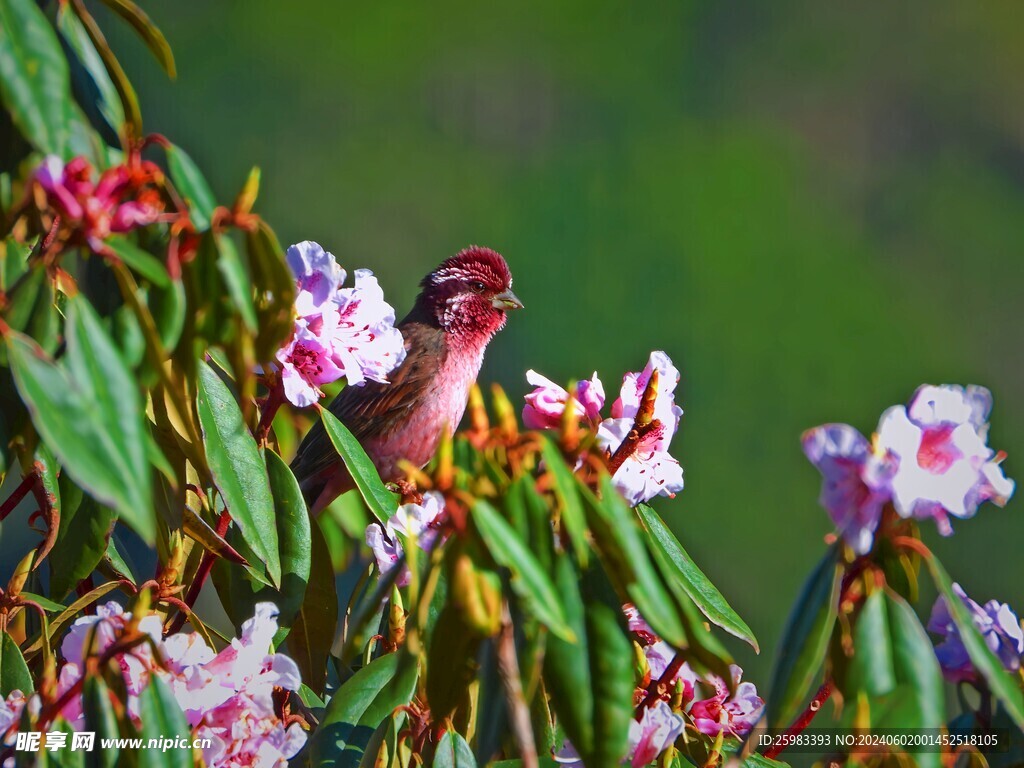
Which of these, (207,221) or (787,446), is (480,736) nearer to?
(207,221)

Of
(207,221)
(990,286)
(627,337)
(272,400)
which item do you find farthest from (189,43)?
(207,221)

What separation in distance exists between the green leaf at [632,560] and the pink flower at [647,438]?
444 millimetres

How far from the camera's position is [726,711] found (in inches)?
50.1

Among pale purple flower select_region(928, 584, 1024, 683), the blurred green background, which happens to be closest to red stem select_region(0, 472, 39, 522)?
pale purple flower select_region(928, 584, 1024, 683)

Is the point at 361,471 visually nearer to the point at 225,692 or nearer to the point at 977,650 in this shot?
the point at 225,692

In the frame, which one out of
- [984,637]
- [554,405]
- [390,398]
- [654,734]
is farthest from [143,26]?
[390,398]

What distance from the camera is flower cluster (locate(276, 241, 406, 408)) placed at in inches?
50.3

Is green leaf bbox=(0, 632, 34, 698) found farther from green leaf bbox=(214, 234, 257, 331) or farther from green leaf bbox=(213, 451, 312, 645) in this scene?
green leaf bbox=(214, 234, 257, 331)

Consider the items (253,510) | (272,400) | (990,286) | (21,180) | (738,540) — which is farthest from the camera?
(990,286)

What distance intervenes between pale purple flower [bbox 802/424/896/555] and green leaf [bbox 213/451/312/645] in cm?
59

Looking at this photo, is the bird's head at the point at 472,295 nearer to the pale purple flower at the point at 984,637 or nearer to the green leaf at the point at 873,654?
the pale purple flower at the point at 984,637

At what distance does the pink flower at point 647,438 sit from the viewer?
1.25 metres

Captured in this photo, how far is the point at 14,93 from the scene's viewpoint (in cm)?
80

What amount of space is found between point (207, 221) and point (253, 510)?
0.32 m
